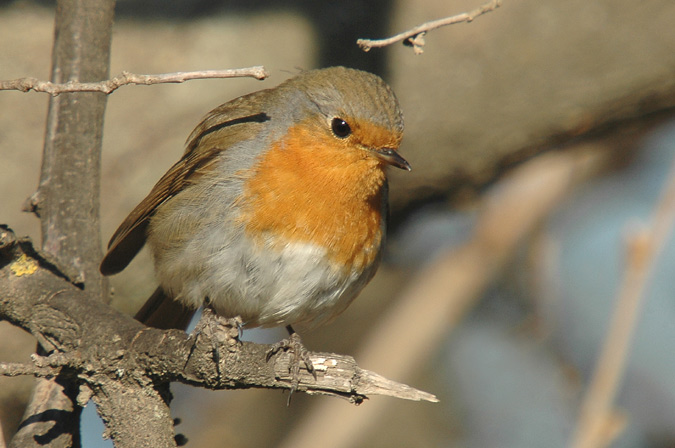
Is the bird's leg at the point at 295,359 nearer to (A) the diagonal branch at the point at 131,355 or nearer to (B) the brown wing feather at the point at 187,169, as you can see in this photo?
(A) the diagonal branch at the point at 131,355

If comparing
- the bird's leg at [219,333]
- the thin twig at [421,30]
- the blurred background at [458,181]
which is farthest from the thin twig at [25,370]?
the blurred background at [458,181]

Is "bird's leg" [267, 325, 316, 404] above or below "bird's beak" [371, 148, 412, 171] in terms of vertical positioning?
below

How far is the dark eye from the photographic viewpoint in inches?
120

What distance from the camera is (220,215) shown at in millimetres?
2965

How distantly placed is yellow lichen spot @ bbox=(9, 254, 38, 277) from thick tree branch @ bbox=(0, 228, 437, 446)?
0.04m

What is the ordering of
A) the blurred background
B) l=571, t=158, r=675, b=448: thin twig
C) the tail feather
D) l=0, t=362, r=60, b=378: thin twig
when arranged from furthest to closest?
the blurred background
the tail feather
l=571, t=158, r=675, b=448: thin twig
l=0, t=362, r=60, b=378: thin twig

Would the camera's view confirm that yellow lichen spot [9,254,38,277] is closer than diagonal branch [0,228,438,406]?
No

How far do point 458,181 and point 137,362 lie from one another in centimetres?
335

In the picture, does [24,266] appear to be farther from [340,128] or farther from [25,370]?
[340,128]

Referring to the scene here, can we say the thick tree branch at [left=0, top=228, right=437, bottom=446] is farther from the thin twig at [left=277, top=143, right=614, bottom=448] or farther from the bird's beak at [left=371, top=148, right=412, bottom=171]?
the thin twig at [left=277, top=143, right=614, bottom=448]

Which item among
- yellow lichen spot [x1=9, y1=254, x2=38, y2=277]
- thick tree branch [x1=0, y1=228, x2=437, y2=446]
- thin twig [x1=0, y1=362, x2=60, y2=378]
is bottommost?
thin twig [x1=0, y1=362, x2=60, y2=378]

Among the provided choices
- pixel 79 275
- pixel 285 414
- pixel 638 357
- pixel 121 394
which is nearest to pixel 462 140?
pixel 638 357

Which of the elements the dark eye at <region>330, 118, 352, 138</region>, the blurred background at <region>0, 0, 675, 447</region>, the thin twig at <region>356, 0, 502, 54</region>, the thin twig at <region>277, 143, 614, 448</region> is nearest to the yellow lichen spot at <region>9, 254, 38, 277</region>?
the dark eye at <region>330, 118, 352, 138</region>

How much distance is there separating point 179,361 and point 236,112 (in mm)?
1422
